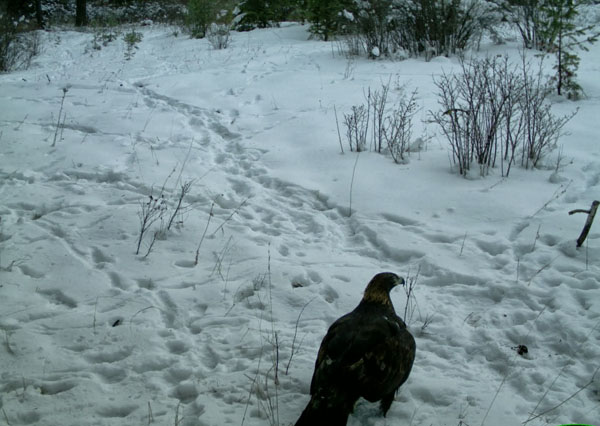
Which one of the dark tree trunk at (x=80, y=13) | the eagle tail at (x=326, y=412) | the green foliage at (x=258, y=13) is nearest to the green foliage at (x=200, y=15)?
the green foliage at (x=258, y=13)

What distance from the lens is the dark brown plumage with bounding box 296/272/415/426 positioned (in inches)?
86.1

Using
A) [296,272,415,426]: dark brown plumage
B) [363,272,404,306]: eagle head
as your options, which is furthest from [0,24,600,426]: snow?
[363,272,404,306]: eagle head

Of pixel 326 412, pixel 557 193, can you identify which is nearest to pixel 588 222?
pixel 557 193

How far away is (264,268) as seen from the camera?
3889 mm

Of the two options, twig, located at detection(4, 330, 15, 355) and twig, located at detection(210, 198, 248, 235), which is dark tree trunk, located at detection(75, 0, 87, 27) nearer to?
twig, located at detection(210, 198, 248, 235)

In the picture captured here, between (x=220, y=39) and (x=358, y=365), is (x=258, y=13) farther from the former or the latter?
(x=358, y=365)

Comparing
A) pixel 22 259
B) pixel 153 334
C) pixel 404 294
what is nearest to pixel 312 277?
pixel 404 294

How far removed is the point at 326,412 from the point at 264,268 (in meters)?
1.83

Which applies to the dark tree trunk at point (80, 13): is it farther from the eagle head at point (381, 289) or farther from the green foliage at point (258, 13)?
the eagle head at point (381, 289)

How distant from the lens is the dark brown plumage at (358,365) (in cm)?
219

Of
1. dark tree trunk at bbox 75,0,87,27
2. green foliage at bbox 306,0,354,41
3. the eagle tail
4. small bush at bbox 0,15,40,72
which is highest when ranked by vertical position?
dark tree trunk at bbox 75,0,87,27

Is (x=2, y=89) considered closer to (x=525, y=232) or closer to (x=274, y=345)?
(x=274, y=345)

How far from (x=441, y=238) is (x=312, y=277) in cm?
136

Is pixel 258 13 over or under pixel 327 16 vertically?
over
